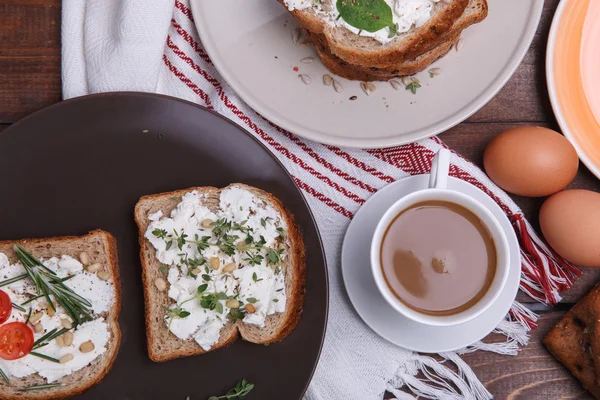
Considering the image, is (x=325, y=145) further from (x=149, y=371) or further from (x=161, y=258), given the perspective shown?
(x=149, y=371)

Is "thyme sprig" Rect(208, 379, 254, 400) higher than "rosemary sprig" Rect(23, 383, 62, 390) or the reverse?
higher

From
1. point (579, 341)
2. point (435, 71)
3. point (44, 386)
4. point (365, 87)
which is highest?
point (435, 71)

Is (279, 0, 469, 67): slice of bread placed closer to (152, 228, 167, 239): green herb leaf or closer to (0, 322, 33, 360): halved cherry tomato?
(152, 228, 167, 239): green herb leaf

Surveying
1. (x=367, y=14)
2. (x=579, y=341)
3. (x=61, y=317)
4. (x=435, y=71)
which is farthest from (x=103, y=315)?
(x=579, y=341)

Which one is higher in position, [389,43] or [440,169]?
[389,43]

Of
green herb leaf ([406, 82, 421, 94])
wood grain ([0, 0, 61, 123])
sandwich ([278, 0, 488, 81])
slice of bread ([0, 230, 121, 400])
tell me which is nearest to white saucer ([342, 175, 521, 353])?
green herb leaf ([406, 82, 421, 94])

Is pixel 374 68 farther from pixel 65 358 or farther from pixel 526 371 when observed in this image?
pixel 65 358

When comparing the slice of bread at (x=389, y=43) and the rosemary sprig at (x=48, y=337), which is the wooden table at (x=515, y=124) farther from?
the rosemary sprig at (x=48, y=337)
